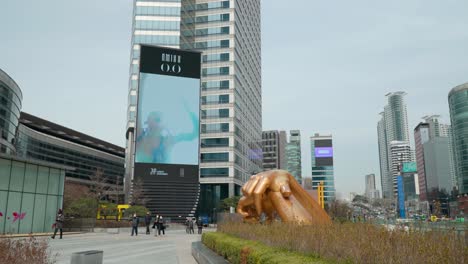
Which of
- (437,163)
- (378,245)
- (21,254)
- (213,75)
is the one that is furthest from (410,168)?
Result: (21,254)

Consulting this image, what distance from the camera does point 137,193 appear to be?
55.8 m

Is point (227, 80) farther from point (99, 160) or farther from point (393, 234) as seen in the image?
point (393, 234)

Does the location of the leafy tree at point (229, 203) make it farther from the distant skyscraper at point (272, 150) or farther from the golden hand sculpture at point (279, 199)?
the distant skyscraper at point (272, 150)

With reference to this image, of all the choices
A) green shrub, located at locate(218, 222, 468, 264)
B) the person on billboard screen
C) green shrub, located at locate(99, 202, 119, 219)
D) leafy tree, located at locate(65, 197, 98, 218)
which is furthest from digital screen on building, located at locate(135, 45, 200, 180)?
green shrub, located at locate(218, 222, 468, 264)

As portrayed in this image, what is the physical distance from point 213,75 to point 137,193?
29756 millimetres

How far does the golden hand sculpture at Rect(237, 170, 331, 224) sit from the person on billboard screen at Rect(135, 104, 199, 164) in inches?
1604

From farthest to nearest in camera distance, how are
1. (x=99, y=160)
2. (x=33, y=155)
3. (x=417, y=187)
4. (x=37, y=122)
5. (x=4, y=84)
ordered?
(x=417, y=187), (x=99, y=160), (x=37, y=122), (x=33, y=155), (x=4, y=84)

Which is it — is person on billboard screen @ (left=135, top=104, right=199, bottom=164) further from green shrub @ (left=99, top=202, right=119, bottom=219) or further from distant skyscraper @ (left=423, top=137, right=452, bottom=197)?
distant skyscraper @ (left=423, top=137, right=452, bottom=197)

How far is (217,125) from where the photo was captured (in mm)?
72750

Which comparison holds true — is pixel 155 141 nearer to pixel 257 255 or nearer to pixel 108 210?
pixel 108 210

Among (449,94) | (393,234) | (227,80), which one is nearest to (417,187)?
(449,94)

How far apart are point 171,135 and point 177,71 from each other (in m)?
10.6

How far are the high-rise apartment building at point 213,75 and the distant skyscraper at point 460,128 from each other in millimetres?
68160

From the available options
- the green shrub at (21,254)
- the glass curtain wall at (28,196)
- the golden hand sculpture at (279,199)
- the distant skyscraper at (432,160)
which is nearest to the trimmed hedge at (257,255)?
the green shrub at (21,254)
